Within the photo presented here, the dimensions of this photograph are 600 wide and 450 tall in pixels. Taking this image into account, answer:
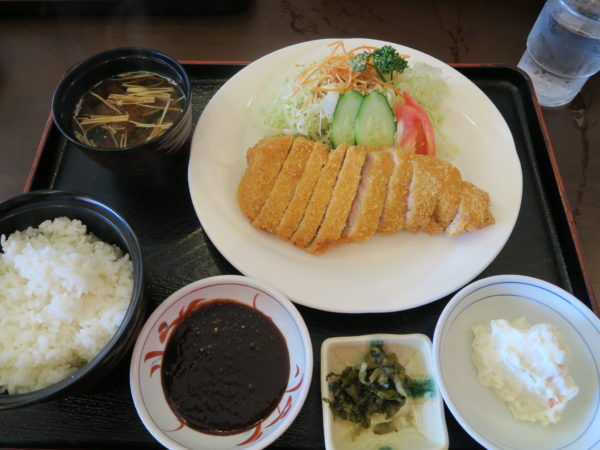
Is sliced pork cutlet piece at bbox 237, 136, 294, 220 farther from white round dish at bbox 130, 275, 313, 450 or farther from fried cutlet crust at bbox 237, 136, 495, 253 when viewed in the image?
white round dish at bbox 130, 275, 313, 450

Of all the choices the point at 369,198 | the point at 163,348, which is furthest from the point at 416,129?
the point at 163,348

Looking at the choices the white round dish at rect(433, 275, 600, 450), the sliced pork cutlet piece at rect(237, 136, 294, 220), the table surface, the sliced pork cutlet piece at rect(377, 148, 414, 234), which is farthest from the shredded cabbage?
the white round dish at rect(433, 275, 600, 450)

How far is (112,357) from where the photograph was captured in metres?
1.68

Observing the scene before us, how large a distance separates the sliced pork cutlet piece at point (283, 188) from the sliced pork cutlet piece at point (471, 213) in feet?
2.74

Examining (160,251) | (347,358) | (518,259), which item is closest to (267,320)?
(347,358)

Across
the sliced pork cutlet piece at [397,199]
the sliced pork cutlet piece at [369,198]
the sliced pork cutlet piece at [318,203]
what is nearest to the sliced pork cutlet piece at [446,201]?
the sliced pork cutlet piece at [397,199]

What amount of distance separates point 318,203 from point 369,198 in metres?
0.26

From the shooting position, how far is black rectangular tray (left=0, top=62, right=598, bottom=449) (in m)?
1.86

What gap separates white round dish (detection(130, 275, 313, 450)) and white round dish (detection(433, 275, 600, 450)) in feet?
1.82

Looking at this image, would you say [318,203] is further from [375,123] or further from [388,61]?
[388,61]

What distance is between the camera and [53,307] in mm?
1775

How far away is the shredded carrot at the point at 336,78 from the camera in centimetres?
265

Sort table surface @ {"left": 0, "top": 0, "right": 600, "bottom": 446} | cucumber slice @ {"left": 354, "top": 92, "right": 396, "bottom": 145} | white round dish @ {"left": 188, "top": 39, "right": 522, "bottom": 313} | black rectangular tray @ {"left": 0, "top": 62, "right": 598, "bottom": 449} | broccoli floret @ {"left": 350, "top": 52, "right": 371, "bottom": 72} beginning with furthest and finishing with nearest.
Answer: table surface @ {"left": 0, "top": 0, "right": 600, "bottom": 446}
broccoli floret @ {"left": 350, "top": 52, "right": 371, "bottom": 72}
cucumber slice @ {"left": 354, "top": 92, "right": 396, "bottom": 145}
white round dish @ {"left": 188, "top": 39, "right": 522, "bottom": 313}
black rectangular tray @ {"left": 0, "top": 62, "right": 598, "bottom": 449}

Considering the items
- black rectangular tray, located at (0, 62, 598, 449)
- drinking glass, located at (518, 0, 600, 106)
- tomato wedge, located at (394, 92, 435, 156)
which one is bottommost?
black rectangular tray, located at (0, 62, 598, 449)
